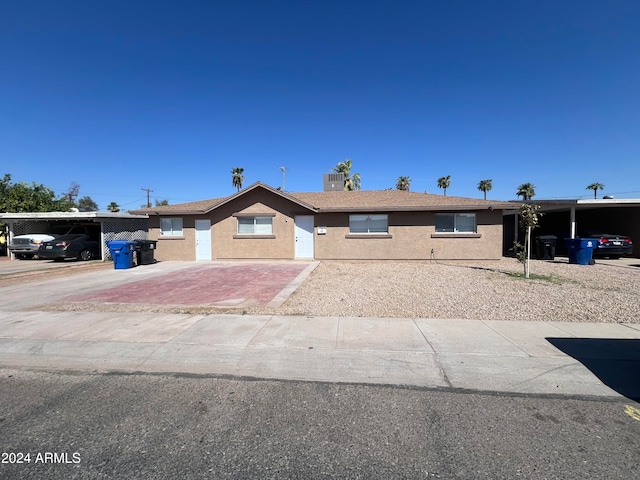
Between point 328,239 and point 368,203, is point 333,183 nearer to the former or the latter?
point 368,203

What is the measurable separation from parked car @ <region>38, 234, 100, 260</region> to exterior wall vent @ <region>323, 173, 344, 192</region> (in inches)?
581

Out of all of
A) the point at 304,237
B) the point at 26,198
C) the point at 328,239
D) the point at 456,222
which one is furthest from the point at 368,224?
the point at 26,198

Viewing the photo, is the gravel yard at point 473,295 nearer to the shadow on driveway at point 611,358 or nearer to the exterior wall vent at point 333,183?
the shadow on driveway at point 611,358

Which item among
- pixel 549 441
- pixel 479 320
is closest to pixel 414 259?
pixel 479 320

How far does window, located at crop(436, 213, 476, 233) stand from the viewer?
16.2 meters

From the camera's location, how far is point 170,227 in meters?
18.1

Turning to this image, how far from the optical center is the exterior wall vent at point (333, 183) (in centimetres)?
2345

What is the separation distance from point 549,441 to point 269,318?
4653 mm

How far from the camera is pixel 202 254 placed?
701 inches

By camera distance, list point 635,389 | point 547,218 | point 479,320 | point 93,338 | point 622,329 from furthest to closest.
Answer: point 547,218 → point 479,320 → point 622,329 → point 93,338 → point 635,389

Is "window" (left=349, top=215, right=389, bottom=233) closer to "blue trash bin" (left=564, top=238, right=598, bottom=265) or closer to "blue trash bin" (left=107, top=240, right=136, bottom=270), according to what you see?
"blue trash bin" (left=564, top=238, right=598, bottom=265)

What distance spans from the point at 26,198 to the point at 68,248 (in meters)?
12.7

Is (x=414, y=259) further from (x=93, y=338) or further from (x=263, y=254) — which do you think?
(x=93, y=338)

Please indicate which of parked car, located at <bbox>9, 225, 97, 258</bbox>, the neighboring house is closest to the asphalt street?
the neighboring house
